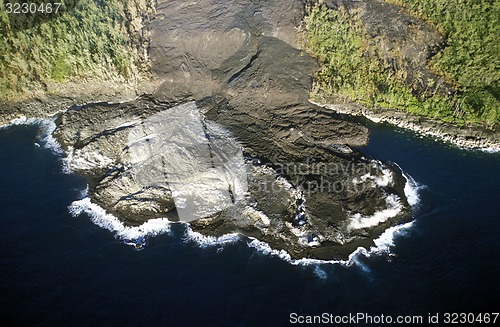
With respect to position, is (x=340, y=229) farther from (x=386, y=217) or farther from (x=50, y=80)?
(x=50, y=80)

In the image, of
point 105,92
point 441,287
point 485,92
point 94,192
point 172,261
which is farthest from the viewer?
point 105,92

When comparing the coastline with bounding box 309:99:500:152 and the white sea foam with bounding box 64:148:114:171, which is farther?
the coastline with bounding box 309:99:500:152

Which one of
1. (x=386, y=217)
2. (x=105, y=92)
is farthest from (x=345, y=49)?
(x=105, y=92)

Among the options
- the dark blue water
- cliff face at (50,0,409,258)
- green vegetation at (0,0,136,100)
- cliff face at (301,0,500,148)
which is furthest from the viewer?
green vegetation at (0,0,136,100)

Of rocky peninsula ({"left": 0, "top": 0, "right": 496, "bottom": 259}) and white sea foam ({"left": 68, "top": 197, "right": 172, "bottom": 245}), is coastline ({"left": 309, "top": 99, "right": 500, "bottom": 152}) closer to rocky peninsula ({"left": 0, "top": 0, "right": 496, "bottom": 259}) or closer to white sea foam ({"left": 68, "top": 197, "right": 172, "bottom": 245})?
rocky peninsula ({"left": 0, "top": 0, "right": 496, "bottom": 259})

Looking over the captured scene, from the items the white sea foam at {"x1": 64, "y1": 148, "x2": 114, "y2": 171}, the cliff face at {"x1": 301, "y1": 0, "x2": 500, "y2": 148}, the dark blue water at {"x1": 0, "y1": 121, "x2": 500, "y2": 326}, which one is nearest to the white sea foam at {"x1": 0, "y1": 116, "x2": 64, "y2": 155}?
the white sea foam at {"x1": 64, "y1": 148, "x2": 114, "y2": 171}

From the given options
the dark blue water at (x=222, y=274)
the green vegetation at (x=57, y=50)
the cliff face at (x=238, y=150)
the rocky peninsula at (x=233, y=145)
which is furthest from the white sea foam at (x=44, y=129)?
the dark blue water at (x=222, y=274)

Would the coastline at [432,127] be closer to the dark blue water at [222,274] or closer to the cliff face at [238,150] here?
the cliff face at [238,150]
